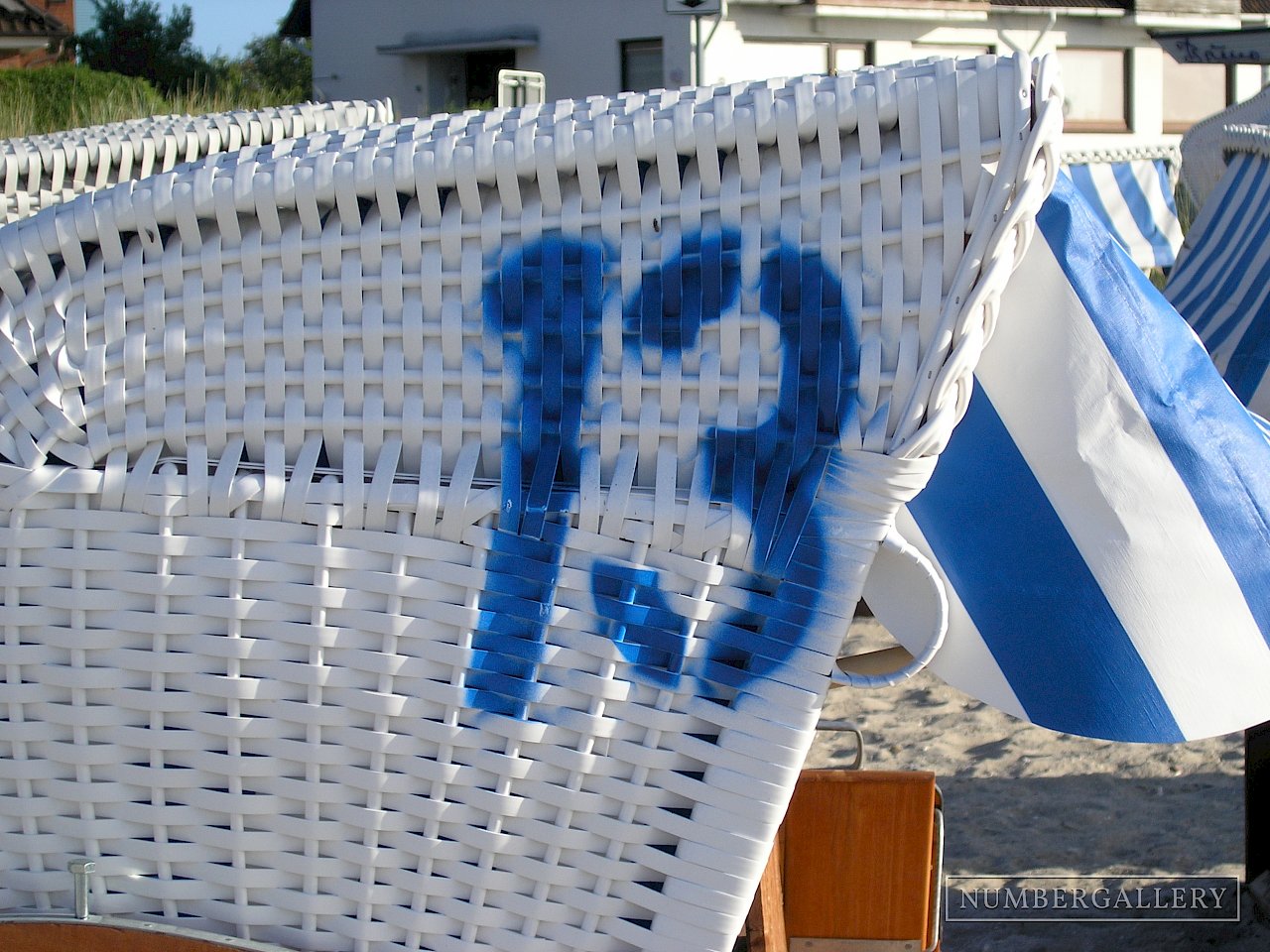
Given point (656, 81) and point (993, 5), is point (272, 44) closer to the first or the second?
point (656, 81)

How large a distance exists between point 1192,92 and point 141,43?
2192 cm

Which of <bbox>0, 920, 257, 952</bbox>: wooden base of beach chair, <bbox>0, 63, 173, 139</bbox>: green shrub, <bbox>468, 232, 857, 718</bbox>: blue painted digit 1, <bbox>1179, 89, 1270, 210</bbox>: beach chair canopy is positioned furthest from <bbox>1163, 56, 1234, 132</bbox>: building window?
<bbox>0, 920, 257, 952</bbox>: wooden base of beach chair

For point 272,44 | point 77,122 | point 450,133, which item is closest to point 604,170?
point 450,133

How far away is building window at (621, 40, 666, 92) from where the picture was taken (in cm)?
2033

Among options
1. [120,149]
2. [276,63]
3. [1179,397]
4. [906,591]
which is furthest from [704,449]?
[276,63]

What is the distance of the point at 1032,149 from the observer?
121 centimetres

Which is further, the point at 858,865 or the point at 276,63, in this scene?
the point at 276,63

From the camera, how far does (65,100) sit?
1246 centimetres

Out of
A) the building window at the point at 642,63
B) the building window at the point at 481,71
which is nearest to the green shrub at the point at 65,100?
the building window at the point at 642,63

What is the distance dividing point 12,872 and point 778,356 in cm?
96

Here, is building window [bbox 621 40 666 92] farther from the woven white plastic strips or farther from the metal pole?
the metal pole

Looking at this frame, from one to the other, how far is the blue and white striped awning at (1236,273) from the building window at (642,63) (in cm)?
1723

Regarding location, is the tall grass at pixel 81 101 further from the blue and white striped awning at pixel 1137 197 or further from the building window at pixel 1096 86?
the building window at pixel 1096 86

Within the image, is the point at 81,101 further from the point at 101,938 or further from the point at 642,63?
the point at 101,938
